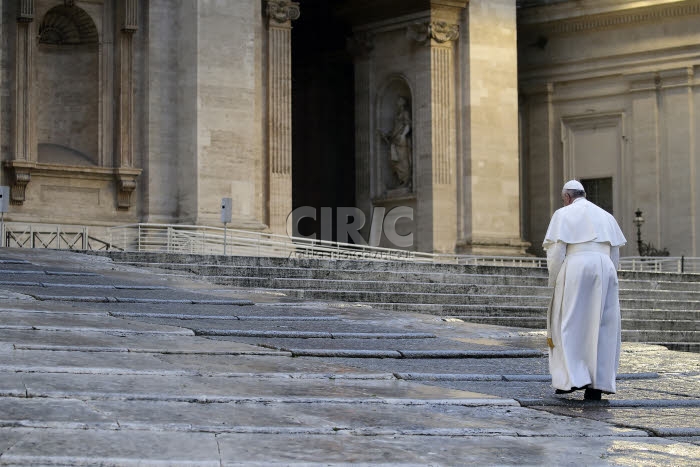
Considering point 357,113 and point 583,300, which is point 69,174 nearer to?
point 357,113

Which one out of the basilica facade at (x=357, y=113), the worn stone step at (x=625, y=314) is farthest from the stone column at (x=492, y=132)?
the worn stone step at (x=625, y=314)

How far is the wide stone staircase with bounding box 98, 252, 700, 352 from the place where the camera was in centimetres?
1942

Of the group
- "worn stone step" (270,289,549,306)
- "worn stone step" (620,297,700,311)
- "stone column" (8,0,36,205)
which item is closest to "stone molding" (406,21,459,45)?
"stone column" (8,0,36,205)

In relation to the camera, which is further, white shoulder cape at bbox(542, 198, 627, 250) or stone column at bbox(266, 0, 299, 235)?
stone column at bbox(266, 0, 299, 235)

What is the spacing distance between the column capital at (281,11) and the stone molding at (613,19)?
9909 millimetres

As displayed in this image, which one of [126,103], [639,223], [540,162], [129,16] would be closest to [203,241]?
[126,103]

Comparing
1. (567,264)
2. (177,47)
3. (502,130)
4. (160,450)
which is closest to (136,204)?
(177,47)

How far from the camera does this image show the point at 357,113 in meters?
35.5

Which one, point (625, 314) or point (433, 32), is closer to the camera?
point (625, 314)

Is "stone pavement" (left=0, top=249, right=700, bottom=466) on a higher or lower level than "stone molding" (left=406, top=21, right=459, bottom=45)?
lower

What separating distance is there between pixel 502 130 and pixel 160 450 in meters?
27.9

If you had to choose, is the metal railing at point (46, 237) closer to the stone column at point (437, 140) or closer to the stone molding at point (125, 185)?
the stone molding at point (125, 185)

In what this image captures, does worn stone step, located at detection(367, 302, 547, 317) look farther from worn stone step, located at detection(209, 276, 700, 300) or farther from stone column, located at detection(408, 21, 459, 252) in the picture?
stone column, located at detection(408, 21, 459, 252)

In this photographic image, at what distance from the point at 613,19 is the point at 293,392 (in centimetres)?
3000
